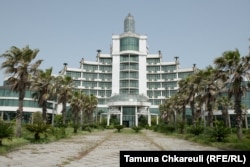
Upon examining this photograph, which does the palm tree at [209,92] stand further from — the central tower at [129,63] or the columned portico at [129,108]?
the central tower at [129,63]

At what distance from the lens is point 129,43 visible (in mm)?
109250

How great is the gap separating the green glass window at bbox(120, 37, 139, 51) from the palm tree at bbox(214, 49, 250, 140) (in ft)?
266

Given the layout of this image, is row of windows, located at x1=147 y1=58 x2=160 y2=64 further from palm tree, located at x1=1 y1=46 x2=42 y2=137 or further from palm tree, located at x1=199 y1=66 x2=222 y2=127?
palm tree, located at x1=1 y1=46 x2=42 y2=137

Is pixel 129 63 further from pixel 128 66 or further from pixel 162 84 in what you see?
pixel 162 84

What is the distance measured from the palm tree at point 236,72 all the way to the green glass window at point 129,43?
8094 cm

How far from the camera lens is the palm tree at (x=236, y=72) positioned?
27.9 meters

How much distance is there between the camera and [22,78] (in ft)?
101

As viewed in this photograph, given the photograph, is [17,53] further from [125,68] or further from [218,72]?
[125,68]

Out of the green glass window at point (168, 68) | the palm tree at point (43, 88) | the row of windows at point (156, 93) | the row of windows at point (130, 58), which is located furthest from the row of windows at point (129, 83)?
the palm tree at point (43, 88)

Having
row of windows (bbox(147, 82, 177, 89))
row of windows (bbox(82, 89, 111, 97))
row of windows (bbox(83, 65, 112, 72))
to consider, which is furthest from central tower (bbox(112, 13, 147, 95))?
row of windows (bbox(147, 82, 177, 89))

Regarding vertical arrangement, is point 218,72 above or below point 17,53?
below

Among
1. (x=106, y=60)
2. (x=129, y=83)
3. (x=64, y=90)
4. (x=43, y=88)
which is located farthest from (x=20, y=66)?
(x=106, y=60)

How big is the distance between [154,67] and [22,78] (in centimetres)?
8960

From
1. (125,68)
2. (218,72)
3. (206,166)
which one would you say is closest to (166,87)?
(125,68)
